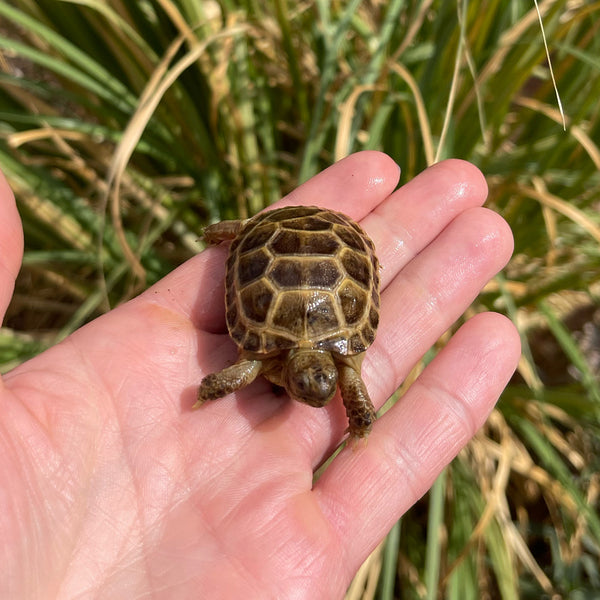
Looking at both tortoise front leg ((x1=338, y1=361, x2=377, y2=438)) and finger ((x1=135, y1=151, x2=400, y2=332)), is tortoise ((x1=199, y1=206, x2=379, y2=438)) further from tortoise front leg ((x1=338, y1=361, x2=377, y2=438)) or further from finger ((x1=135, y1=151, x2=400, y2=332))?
finger ((x1=135, y1=151, x2=400, y2=332))

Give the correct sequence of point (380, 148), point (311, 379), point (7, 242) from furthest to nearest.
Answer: point (380, 148) → point (311, 379) → point (7, 242)

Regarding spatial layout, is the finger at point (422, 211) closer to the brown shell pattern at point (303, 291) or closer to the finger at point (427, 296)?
the finger at point (427, 296)

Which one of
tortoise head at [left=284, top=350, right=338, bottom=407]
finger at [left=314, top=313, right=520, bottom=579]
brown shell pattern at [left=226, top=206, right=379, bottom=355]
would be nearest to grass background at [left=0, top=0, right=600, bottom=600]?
finger at [left=314, top=313, right=520, bottom=579]

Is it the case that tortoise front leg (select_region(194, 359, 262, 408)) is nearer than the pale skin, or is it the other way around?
the pale skin

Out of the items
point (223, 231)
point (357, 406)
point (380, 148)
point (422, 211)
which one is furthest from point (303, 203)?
point (357, 406)

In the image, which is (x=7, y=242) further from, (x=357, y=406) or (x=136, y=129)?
(x=357, y=406)

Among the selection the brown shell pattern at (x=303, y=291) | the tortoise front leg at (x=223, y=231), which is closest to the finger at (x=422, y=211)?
the brown shell pattern at (x=303, y=291)

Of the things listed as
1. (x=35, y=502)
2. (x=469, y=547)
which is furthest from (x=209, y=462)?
(x=469, y=547)
